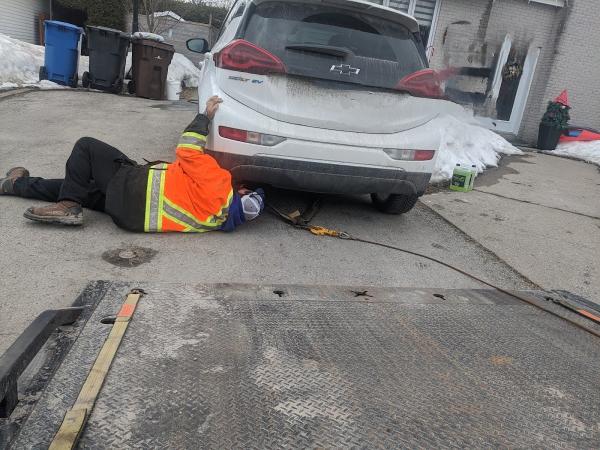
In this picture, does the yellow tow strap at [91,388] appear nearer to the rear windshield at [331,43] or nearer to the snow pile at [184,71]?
the rear windshield at [331,43]

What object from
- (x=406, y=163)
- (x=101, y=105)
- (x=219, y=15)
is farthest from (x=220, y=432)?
(x=219, y=15)

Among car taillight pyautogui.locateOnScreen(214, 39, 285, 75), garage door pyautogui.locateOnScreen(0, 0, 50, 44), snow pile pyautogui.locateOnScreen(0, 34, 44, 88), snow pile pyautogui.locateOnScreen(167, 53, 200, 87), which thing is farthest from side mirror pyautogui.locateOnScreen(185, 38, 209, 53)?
garage door pyautogui.locateOnScreen(0, 0, 50, 44)

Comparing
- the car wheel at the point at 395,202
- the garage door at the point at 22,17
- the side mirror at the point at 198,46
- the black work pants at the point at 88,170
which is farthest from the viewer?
the garage door at the point at 22,17

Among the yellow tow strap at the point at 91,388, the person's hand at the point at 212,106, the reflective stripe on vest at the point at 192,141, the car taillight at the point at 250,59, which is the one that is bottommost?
the yellow tow strap at the point at 91,388

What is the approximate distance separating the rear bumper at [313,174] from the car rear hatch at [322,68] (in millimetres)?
326

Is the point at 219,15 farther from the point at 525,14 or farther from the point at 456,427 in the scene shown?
the point at 456,427

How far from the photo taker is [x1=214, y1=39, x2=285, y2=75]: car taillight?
3770 millimetres

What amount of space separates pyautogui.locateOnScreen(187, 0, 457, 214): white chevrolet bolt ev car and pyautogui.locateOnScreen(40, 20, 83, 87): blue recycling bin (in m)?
8.92

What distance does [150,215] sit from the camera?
3.72m

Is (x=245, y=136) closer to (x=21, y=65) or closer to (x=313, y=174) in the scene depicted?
(x=313, y=174)

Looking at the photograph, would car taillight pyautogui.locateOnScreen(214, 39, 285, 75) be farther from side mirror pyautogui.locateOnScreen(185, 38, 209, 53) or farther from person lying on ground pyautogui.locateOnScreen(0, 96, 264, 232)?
side mirror pyautogui.locateOnScreen(185, 38, 209, 53)

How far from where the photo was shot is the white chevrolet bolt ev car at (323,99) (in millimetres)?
3832

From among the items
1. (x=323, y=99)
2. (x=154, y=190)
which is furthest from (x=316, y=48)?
(x=154, y=190)

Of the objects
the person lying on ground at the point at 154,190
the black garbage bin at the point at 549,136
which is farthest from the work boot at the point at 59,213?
the black garbage bin at the point at 549,136
